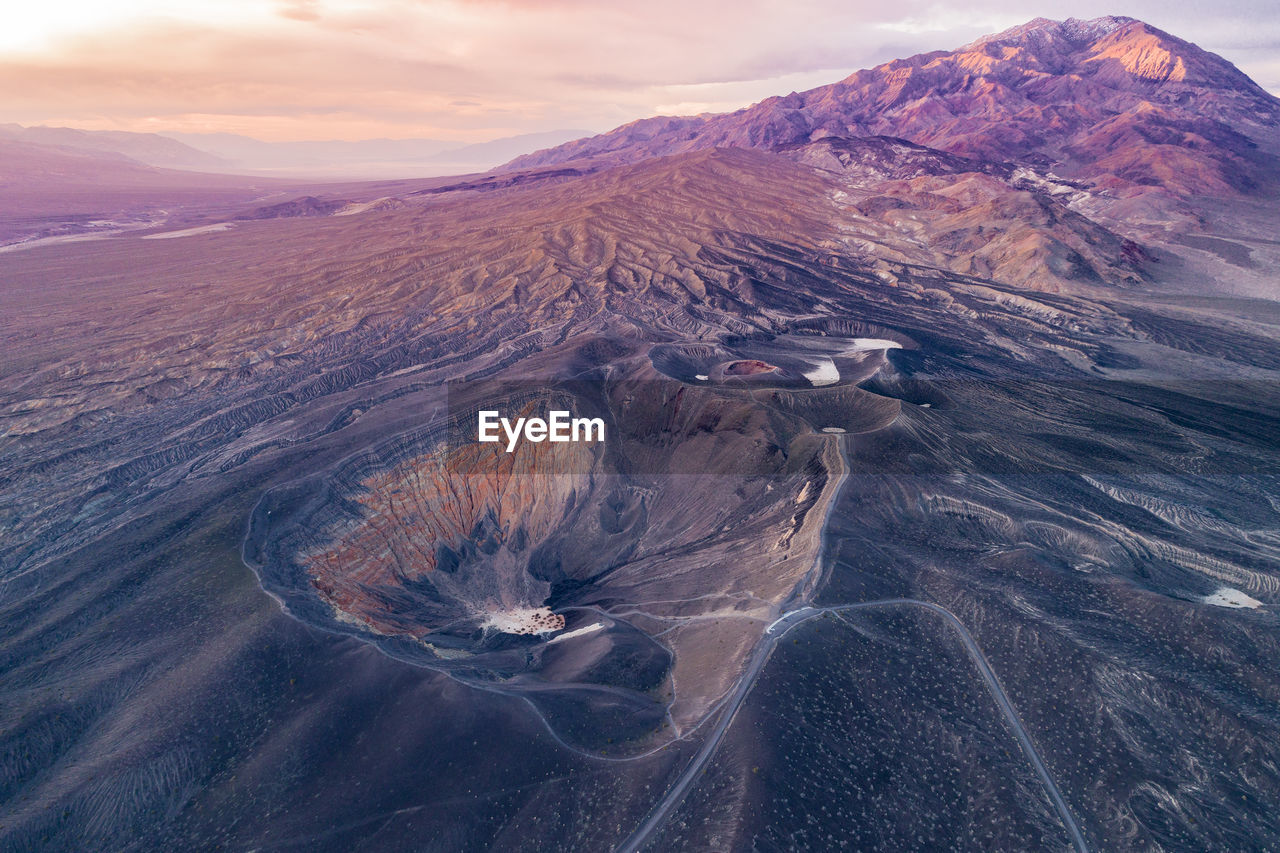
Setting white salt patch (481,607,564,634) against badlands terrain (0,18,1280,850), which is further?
white salt patch (481,607,564,634)

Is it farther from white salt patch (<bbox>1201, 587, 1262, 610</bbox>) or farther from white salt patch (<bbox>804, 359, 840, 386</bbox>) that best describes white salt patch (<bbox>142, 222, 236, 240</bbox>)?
white salt patch (<bbox>1201, 587, 1262, 610</bbox>)

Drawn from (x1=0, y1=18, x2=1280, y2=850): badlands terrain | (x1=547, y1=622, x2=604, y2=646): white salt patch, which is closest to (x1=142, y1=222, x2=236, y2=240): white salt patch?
(x1=0, y1=18, x2=1280, y2=850): badlands terrain

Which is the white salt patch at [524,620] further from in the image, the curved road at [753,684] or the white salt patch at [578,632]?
the curved road at [753,684]

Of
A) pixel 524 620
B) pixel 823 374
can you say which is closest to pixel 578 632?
pixel 524 620

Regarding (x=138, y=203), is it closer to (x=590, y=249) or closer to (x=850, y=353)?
(x=590, y=249)

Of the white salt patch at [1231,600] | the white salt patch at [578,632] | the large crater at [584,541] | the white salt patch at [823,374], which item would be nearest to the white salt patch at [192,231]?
the large crater at [584,541]

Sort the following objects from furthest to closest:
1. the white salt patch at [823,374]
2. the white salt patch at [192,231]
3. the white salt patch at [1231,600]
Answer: the white salt patch at [192,231]
the white salt patch at [823,374]
the white salt patch at [1231,600]
